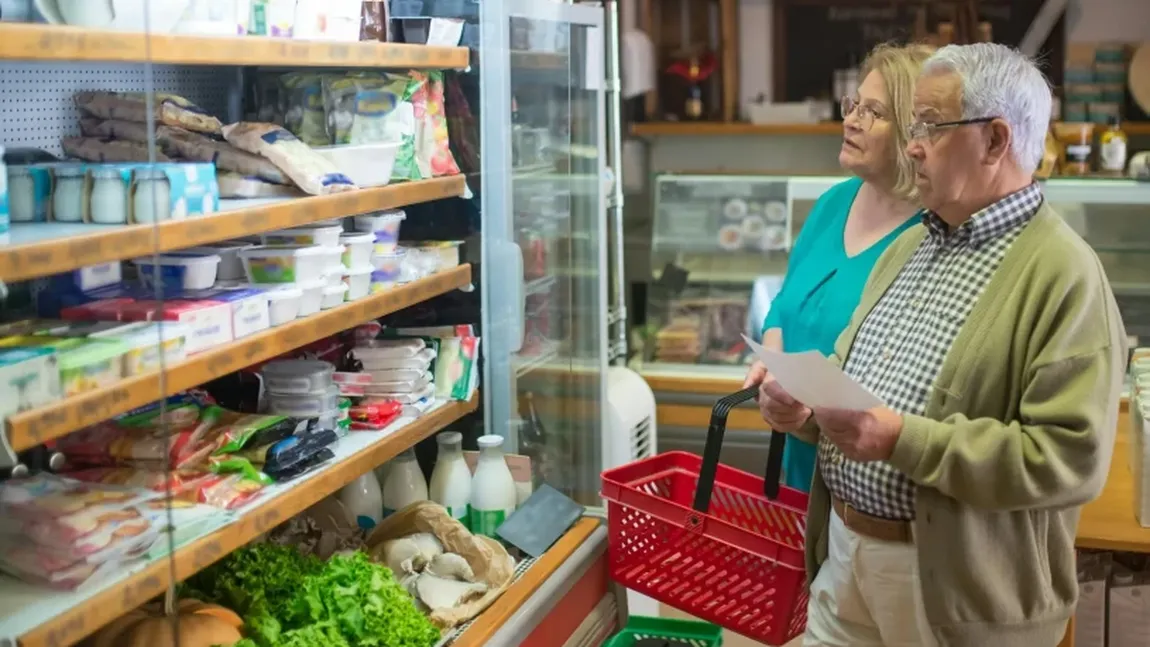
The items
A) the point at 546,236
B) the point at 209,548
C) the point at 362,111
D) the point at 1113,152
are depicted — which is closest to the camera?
the point at 209,548

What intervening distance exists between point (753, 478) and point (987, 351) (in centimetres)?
100

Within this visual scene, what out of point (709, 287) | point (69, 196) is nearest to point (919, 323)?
point (69, 196)

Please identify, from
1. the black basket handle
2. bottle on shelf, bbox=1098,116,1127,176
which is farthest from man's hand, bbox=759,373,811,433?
bottle on shelf, bbox=1098,116,1127,176

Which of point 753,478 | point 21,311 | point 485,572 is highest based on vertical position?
point 21,311

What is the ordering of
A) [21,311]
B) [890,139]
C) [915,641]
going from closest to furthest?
[21,311] → [915,641] → [890,139]

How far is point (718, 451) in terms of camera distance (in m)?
2.74

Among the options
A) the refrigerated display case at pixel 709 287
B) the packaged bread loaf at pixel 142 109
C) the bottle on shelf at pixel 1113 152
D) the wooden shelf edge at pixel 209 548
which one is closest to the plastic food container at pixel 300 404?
the wooden shelf edge at pixel 209 548

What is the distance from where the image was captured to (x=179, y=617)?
7.84 feet

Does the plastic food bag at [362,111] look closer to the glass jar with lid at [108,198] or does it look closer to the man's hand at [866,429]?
the glass jar with lid at [108,198]

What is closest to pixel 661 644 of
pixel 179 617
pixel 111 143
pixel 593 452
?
pixel 593 452

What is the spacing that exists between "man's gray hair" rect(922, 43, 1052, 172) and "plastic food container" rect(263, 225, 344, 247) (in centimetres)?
128

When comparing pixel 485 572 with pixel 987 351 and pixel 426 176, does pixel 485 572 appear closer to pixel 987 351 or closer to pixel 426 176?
pixel 426 176

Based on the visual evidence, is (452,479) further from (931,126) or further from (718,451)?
(931,126)

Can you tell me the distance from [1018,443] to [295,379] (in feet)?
→ 5.10
